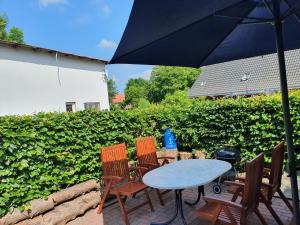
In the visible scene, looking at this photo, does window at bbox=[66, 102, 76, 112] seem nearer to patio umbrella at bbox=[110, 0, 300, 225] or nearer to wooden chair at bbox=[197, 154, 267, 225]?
patio umbrella at bbox=[110, 0, 300, 225]

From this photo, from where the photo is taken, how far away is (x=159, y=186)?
353 centimetres

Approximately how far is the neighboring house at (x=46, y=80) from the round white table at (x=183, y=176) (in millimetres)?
6645

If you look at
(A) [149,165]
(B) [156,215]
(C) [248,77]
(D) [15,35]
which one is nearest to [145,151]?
(A) [149,165]

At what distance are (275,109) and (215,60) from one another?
8.19ft

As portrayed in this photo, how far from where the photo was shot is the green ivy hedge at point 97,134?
4.17 meters

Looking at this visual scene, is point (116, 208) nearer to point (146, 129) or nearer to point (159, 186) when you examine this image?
point (159, 186)

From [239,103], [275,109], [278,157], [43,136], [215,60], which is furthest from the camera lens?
[239,103]

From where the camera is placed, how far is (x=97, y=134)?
550 centimetres

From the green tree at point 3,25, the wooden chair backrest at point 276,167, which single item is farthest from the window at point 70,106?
the green tree at point 3,25

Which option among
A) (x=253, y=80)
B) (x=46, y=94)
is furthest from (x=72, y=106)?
(x=253, y=80)

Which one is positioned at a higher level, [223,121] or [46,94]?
[46,94]

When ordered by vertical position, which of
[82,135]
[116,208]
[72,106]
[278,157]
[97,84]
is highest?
[97,84]

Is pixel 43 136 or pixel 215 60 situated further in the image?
pixel 43 136

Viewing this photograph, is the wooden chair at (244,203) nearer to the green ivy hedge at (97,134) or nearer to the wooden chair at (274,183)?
the wooden chair at (274,183)
